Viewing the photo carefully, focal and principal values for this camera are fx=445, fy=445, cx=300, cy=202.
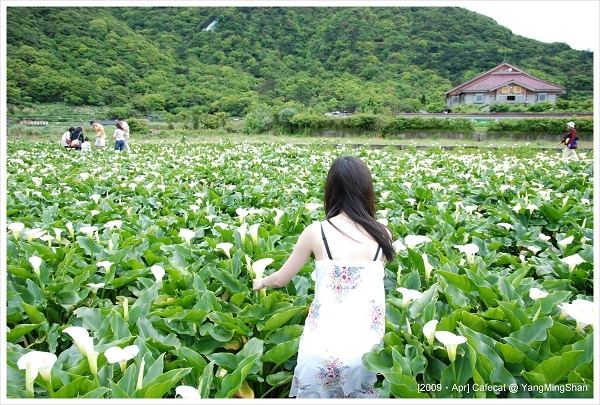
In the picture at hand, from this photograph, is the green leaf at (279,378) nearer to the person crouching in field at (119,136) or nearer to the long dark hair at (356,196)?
the long dark hair at (356,196)

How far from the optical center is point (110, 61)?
131 ft

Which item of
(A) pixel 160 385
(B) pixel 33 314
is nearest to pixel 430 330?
(A) pixel 160 385

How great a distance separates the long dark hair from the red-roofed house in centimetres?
4063

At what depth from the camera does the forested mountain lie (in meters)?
34.4

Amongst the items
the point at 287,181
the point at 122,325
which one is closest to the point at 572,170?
the point at 287,181

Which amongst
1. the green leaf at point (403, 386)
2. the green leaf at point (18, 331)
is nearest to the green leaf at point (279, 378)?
the green leaf at point (403, 386)

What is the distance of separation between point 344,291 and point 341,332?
6.3 inches

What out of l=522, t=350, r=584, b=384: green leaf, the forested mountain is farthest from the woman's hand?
the forested mountain

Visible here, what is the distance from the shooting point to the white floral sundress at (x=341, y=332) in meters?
1.72

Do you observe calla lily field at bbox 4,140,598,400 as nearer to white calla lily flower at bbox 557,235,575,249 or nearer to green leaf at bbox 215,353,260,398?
green leaf at bbox 215,353,260,398

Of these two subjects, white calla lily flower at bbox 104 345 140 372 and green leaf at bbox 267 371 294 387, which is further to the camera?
green leaf at bbox 267 371 294 387

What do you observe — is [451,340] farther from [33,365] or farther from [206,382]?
[33,365]

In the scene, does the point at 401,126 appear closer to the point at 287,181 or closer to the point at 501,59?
the point at 287,181

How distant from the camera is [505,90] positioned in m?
38.7
